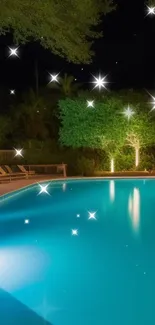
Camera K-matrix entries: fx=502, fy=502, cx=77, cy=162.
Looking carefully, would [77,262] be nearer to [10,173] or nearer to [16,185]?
[16,185]

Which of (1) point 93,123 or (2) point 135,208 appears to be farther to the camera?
(1) point 93,123

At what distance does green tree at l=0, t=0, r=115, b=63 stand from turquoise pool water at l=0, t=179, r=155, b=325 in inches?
146

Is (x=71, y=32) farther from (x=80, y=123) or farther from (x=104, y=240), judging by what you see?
(x=80, y=123)

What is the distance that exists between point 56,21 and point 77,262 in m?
4.06

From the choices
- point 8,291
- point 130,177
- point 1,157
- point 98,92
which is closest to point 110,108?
point 98,92

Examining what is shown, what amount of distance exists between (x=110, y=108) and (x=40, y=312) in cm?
2047

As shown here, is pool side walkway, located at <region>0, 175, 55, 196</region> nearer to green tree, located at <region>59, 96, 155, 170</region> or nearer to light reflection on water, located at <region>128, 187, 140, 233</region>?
green tree, located at <region>59, 96, 155, 170</region>

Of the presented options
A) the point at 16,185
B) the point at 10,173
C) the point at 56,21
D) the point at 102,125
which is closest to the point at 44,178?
the point at 10,173

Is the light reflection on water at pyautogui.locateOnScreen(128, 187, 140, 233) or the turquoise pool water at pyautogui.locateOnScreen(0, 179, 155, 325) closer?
the turquoise pool water at pyautogui.locateOnScreen(0, 179, 155, 325)

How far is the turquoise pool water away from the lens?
5.70 meters

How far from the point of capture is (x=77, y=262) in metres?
8.17

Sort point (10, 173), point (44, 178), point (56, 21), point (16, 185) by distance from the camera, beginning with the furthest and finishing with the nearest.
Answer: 1. point (44, 178)
2. point (10, 173)
3. point (16, 185)
4. point (56, 21)

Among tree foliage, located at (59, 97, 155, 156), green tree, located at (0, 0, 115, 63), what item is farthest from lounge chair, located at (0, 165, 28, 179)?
green tree, located at (0, 0, 115, 63)

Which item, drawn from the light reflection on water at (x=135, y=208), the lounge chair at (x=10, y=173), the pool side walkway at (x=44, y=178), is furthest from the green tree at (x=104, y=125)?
the light reflection on water at (x=135, y=208)
